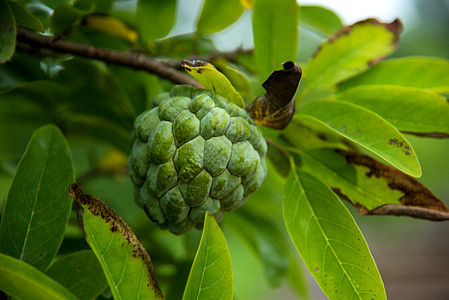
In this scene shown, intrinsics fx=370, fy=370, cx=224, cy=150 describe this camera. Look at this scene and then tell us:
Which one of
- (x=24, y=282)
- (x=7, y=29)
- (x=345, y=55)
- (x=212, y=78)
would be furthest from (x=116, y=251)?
(x=345, y=55)

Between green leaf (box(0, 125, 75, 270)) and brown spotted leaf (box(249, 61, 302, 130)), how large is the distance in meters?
0.46

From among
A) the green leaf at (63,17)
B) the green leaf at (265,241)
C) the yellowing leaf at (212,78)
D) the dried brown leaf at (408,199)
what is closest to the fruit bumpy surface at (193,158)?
the yellowing leaf at (212,78)

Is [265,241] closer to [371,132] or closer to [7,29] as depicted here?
[371,132]

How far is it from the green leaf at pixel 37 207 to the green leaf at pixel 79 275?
3 centimetres

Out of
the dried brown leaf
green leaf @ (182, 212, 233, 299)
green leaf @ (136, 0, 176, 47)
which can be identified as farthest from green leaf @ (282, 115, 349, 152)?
green leaf @ (136, 0, 176, 47)

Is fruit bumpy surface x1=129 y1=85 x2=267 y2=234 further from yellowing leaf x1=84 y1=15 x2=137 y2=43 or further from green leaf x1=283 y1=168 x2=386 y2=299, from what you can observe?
yellowing leaf x1=84 y1=15 x2=137 y2=43

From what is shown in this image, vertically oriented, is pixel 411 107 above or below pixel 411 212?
above

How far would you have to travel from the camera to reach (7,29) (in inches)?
32.7

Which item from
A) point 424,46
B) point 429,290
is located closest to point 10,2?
point 429,290

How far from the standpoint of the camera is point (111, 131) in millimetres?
1356

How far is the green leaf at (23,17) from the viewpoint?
0.85 meters

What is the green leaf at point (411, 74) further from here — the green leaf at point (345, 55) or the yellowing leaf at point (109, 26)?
the yellowing leaf at point (109, 26)

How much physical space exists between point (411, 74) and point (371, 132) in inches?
16.0

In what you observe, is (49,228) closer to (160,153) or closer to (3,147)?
(160,153)
